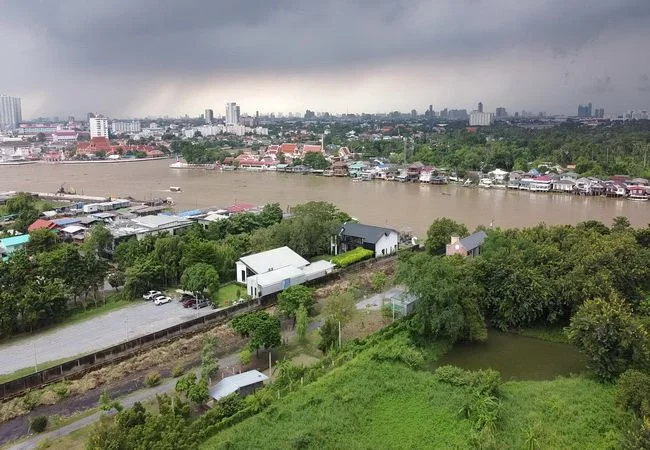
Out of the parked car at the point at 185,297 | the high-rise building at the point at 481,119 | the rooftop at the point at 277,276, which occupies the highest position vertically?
the high-rise building at the point at 481,119

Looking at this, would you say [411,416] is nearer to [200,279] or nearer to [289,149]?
[200,279]

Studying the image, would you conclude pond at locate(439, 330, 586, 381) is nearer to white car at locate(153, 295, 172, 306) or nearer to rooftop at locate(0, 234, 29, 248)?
white car at locate(153, 295, 172, 306)

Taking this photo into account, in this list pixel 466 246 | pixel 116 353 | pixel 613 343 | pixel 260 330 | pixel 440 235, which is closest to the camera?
pixel 613 343

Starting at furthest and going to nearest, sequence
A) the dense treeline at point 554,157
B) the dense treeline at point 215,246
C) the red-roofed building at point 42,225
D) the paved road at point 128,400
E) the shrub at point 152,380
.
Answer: the dense treeline at point 554,157, the red-roofed building at point 42,225, the dense treeline at point 215,246, the shrub at point 152,380, the paved road at point 128,400

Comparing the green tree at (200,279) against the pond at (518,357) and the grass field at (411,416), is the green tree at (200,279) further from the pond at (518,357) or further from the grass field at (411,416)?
the pond at (518,357)

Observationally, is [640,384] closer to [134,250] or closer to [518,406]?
[518,406]

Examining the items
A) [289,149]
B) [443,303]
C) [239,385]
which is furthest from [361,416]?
[289,149]

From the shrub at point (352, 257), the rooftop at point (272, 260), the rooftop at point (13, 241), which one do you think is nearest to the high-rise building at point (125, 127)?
the rooftop at point (13, 241)
